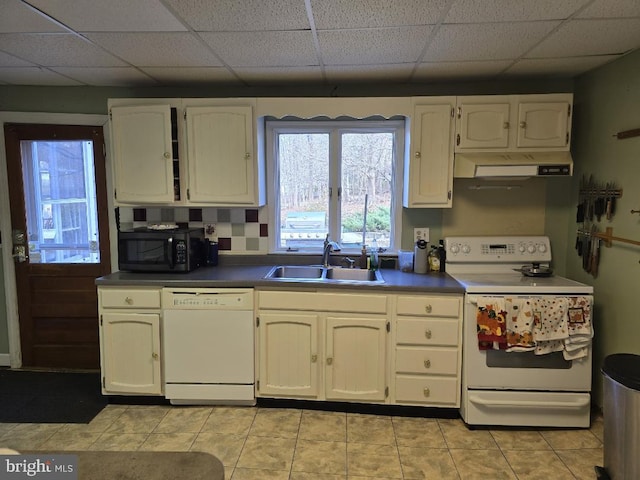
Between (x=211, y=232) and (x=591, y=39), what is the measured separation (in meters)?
2.71

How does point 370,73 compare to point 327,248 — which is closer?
point 370,73

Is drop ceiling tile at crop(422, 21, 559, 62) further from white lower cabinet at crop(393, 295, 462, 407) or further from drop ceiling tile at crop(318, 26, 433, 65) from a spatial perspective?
white lower cabinet at crop(393, 295, 462, 407)

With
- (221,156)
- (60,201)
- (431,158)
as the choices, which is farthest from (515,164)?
(60,201)

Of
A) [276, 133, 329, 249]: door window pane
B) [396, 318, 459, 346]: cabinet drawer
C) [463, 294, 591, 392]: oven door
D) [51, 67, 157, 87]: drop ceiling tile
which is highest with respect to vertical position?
[51, 67, 157, 87]: drop ceiling tile

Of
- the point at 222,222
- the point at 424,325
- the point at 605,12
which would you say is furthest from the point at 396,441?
the point at 605,12

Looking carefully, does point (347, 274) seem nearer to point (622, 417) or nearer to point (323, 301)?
point (323, 301)

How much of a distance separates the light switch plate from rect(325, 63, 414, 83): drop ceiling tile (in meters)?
1.42

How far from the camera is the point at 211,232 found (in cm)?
317

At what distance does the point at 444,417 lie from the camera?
102 inches

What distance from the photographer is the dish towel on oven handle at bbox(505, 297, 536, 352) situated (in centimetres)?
234

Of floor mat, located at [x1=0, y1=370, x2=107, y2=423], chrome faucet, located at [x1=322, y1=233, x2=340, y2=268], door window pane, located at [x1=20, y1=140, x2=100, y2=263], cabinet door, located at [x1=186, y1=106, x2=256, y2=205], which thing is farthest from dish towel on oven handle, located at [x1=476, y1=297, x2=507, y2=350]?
door window pane, located at [x1=20, y1=140, x2=100, y2=263]

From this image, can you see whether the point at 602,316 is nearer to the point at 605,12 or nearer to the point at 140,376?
the point at 605,12

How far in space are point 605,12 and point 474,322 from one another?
168 cm

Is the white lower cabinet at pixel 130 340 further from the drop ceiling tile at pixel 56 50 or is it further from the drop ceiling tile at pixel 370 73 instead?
the drop ceiling tile at pixel 370 73
